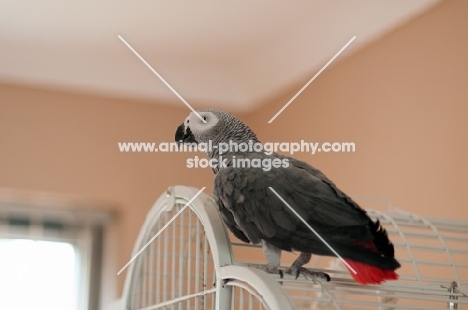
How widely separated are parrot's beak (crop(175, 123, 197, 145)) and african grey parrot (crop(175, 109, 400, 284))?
15 cm

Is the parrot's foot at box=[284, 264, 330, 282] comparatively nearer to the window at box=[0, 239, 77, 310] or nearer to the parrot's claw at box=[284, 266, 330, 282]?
the parrot's claw at box=[284, 266, 330, 282]

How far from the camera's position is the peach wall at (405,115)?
1.60 m

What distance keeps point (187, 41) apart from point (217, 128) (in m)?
1.05

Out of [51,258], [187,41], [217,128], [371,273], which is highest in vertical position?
[187,41]

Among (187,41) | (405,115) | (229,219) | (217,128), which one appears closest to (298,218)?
(229,219)

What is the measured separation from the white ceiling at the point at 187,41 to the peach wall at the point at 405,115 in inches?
2.8

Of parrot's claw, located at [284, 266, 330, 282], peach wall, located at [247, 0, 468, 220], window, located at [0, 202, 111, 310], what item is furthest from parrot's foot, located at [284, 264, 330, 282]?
window, located at [0, 202, 111, 310]

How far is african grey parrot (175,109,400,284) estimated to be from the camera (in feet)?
3.10

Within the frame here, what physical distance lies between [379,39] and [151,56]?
799 mm

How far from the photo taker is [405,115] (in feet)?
5.82

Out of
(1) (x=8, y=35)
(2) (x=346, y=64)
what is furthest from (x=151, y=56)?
(2) (x=346, y=64)

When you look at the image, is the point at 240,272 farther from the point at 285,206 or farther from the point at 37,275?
the point at 37,275

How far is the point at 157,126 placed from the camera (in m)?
2.47

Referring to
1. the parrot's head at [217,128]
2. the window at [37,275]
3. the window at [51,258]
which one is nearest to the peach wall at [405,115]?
the parrot's head at [217,128]
